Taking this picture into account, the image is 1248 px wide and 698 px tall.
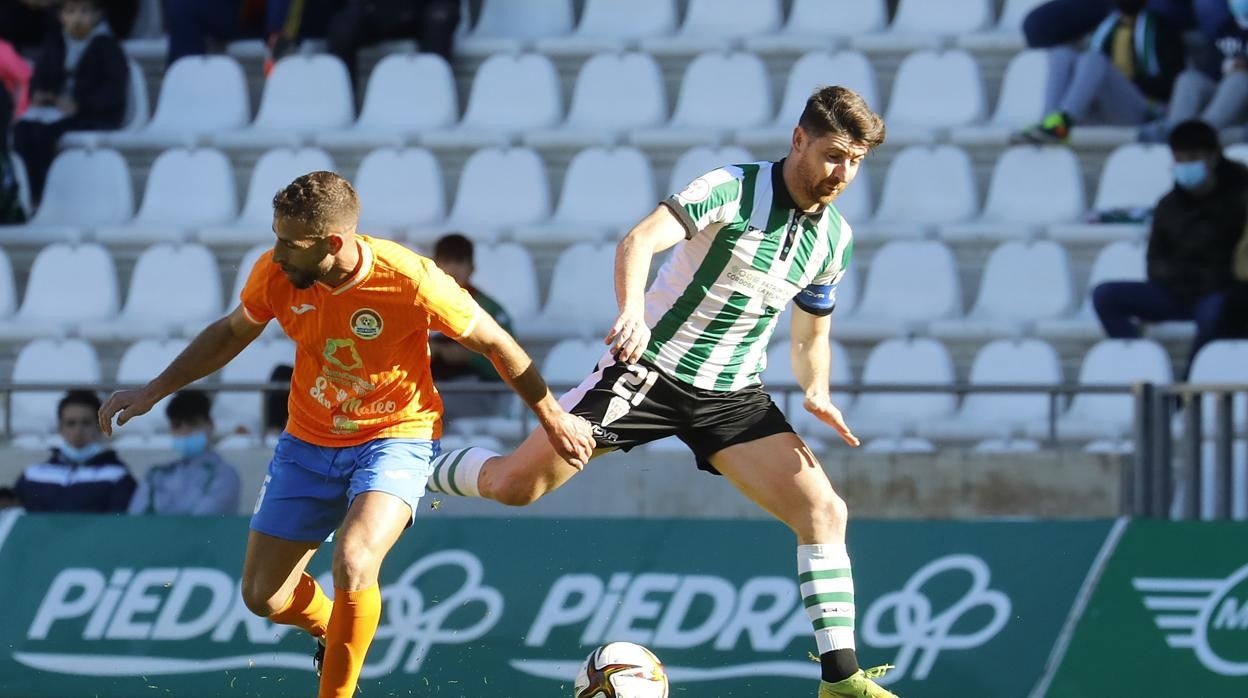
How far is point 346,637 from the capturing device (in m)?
7.10

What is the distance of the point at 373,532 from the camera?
23.1 feet

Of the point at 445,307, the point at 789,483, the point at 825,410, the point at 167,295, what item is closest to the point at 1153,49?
the point at 825,410

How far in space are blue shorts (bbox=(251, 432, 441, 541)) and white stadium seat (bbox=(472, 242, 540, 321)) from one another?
18.9ft

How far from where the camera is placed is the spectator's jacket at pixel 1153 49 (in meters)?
13.7

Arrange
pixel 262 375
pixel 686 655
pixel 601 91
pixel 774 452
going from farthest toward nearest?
pixel 601 91 → pixel 262 375 → pixel 686 655 → pixel 774 452

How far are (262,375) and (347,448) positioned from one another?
5.91m

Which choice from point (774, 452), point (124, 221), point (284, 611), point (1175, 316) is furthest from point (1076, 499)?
point (124, 221)

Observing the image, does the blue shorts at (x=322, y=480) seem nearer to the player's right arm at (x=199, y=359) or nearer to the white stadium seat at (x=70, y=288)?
the player's right arm at (x=199, y=359)

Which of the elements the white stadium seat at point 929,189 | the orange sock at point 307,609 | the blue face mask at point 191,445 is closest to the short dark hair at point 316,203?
the orange sock at point 307,609

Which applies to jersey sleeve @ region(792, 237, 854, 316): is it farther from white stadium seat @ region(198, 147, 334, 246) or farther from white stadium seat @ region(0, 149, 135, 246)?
white stadium seat @ region(0, 149, 135, 246)

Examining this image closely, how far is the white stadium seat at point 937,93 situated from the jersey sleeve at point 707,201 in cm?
675

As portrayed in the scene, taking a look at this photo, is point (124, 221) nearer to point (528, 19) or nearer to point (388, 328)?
point (528, 19)

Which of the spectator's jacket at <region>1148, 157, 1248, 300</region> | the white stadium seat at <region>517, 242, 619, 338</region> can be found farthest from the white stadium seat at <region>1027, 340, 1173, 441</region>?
the white stadium seat at <region>517, 242, 619, 338</region>

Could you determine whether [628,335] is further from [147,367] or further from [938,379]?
[147,367]
